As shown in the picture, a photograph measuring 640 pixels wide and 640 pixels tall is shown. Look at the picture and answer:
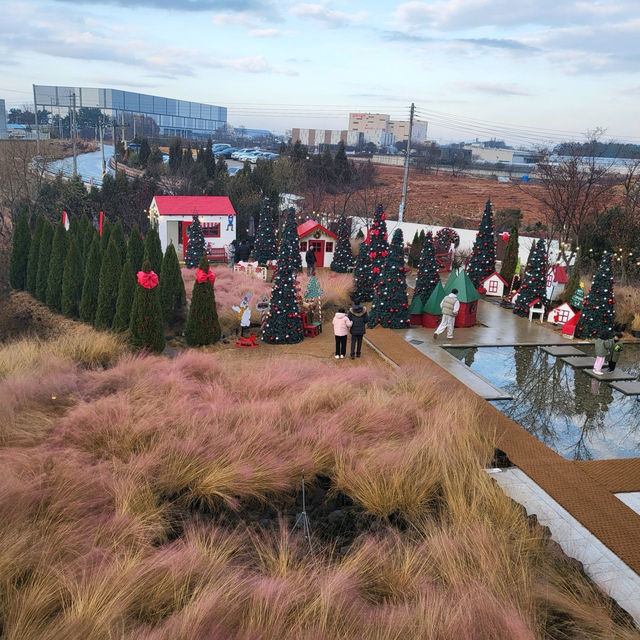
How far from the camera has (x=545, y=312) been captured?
16.9 m

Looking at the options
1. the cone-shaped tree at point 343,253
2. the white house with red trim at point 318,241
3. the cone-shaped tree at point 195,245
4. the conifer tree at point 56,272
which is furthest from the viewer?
the white house with red trim at point 318,241

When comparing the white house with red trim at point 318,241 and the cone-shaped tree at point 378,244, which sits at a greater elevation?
the cone-shaped tree at point 378,244

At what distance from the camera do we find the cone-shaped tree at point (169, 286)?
15531 millimetres

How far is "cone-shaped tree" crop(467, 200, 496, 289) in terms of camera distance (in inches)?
780

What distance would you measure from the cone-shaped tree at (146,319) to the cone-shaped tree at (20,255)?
9.89m

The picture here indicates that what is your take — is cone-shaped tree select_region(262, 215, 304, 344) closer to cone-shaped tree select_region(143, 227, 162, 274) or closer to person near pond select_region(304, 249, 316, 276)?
cone-shaped tree select_region(143, 227, 162, 274)

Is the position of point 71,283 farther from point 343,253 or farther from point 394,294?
point 343,253

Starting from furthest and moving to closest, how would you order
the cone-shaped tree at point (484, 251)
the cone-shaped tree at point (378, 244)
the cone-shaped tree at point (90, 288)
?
the cone-shaped tree at point (484, 251)
the cone-shaped tree at point (378, 244)
the cone-shaped tree at point (90, 288)

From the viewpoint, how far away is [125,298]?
1287 centimetres

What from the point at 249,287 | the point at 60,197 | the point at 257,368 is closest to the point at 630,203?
the point at 249,287

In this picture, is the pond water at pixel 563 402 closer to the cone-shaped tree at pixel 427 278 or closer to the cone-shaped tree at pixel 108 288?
the cone-shaped tree at pixel 427 278

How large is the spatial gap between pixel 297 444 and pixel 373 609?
120 inches

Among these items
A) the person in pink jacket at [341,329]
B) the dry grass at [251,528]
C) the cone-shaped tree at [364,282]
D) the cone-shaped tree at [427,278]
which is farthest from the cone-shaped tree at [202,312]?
the cone-shaped tree at [364,282]

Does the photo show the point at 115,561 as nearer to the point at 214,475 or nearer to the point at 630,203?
the point at 214,475
